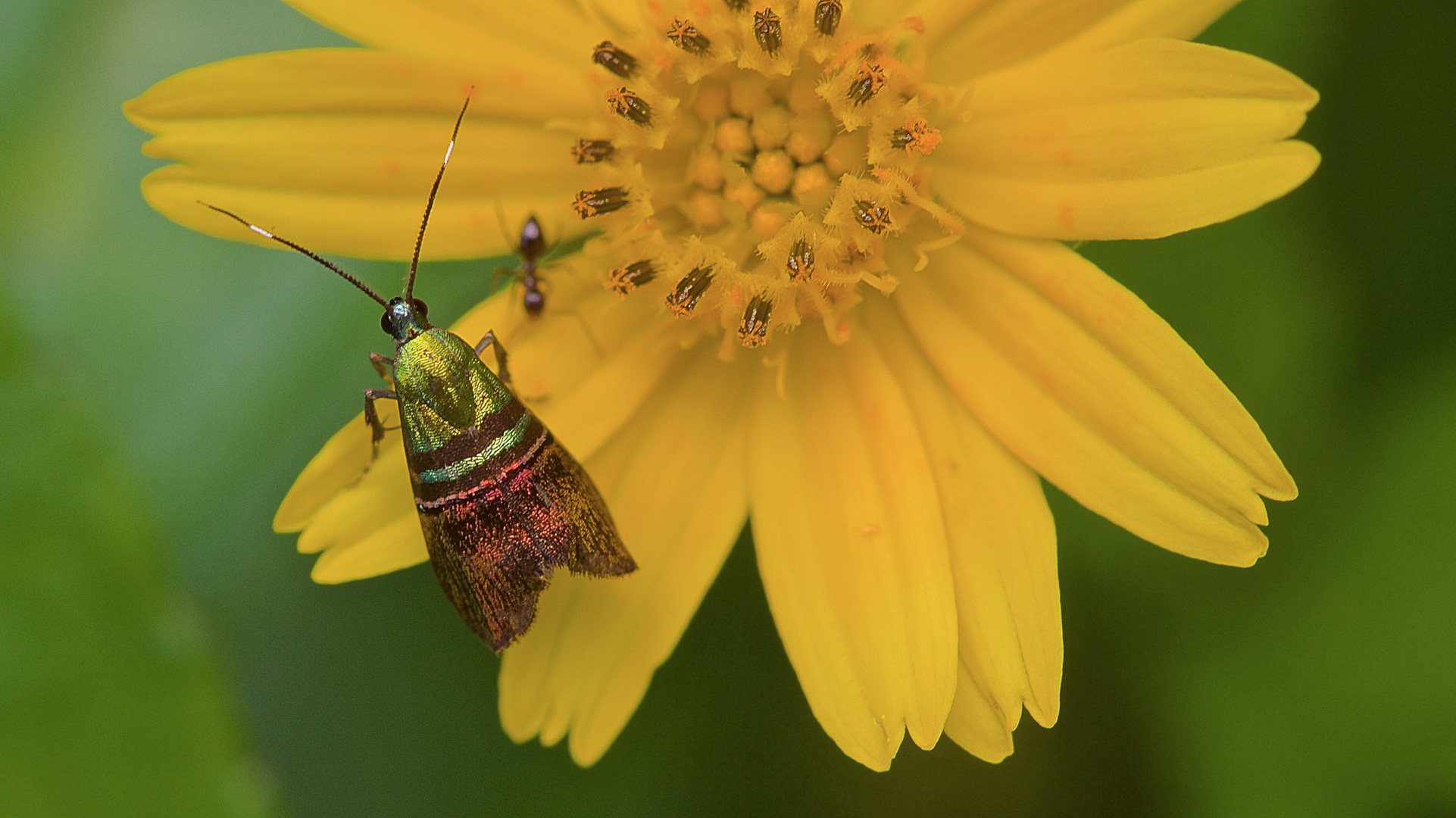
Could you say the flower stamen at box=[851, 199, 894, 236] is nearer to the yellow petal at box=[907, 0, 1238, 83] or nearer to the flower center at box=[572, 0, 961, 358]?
the flower center at box=[572, 0, 961, 358]

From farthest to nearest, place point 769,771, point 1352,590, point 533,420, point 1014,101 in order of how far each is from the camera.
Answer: point 769,771, point 1352,590, point 533,420, point 1014,101

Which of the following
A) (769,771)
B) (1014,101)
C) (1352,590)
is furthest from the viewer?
(769,771)

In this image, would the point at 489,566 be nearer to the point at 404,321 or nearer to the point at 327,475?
the point at 327,475

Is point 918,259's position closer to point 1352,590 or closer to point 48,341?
point 1352,590

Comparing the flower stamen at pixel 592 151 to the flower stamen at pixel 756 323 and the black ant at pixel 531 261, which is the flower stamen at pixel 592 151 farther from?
the flower stamen at pixel 756 323

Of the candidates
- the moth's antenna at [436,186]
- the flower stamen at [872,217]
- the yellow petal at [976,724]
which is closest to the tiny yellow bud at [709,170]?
the flower stamen at [872,217]

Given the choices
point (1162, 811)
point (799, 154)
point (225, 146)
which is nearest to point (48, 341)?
point (225, 146)
